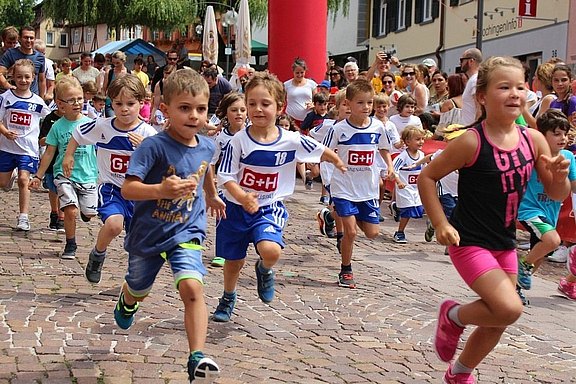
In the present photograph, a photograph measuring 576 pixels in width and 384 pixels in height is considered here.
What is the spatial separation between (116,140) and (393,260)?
3.71 meters

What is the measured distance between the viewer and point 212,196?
6.01m

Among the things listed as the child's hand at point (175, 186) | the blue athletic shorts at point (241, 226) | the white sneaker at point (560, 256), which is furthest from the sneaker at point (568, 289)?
the child's hand at point (175, 186)

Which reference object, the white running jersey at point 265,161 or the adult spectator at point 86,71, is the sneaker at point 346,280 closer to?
the white running jersey at point 265,161

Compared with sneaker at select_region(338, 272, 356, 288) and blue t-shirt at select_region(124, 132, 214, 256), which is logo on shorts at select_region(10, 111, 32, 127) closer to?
sneaker at select_region(338, 272, 356, 288)

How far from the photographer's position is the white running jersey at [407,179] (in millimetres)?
11906

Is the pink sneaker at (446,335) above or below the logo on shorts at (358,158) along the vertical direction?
below

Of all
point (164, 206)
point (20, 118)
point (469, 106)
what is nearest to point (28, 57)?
point (20, 118)

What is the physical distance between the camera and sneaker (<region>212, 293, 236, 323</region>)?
21.5 feet

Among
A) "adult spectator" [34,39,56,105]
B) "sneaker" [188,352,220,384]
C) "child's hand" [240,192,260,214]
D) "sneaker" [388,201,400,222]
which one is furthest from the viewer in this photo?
"adult spectator" [34,39,56,105]

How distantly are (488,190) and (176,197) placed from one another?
5.30ft

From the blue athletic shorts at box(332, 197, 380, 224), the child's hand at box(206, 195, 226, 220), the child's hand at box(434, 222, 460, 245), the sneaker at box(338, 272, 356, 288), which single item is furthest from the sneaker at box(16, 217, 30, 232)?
the child's hand at box(434, 222, 460, 245)

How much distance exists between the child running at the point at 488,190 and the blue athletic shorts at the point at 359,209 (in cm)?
366

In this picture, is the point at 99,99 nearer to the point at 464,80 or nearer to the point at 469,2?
the point at 464,80

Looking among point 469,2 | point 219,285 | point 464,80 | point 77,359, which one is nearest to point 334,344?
point 77,359
